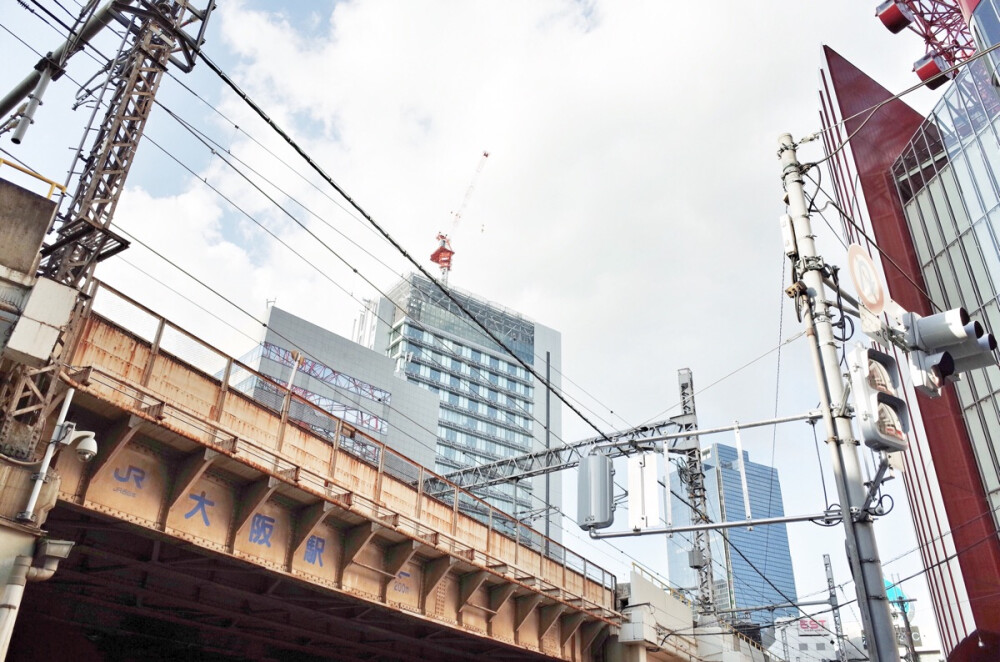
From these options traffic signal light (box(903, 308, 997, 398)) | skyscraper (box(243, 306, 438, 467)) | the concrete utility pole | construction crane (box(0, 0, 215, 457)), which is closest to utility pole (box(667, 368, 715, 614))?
the concrete utility pole

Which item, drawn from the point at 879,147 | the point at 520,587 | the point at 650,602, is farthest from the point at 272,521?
the point at 879,147

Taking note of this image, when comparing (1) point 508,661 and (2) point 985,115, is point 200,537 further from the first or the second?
(2) point 985,115

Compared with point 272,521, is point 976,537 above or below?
above

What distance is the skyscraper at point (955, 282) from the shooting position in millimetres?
32000

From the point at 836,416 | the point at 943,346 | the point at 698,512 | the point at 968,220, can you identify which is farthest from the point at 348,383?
the point at 943,346

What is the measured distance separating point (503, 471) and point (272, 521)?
25.8 metres

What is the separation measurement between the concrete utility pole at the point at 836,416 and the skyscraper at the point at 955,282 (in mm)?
21749

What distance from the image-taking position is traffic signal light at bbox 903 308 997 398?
8.89m

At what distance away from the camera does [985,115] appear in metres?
33.2

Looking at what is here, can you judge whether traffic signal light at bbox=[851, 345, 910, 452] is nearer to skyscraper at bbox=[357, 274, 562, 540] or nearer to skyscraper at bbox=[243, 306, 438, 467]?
skyscraper at bbox=[243, 306, 438, 467]

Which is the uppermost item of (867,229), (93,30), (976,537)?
(867,229)

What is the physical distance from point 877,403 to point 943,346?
1.73m

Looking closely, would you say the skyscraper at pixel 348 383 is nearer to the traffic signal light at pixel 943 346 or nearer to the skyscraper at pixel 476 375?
the skyscraper at pixel 476 375

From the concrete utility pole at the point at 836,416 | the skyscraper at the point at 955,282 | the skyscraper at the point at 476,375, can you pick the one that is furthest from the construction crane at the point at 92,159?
the skyscraper at the point at 476,375
